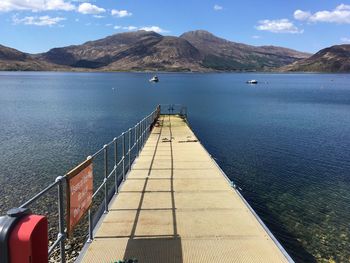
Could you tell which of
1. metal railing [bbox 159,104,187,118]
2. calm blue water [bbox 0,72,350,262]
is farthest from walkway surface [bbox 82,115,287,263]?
metal railing [bbox 159,104,187,118]

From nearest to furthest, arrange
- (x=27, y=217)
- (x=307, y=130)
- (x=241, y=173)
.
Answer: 1. (x=27, y=217)
2. (x=241, y=173)
3. (x=307, y=130)

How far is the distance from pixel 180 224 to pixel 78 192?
3.57 metres

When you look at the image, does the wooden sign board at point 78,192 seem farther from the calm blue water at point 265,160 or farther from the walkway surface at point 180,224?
the calm blue water at point 265,160

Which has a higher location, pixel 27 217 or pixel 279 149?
pixel 27 217

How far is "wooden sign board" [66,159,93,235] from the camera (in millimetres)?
6996

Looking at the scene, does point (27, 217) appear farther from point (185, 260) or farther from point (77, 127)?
point (77, 127)

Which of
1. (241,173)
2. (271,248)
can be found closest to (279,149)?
(241,173)

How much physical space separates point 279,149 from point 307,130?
1229 centimetres

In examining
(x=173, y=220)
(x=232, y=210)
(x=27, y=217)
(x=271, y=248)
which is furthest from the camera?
(x=232, y=210)

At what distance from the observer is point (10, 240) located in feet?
14.8

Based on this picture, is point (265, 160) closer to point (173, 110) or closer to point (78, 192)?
point (78, 192)

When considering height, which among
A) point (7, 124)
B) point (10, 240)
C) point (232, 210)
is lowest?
point (7, 124)

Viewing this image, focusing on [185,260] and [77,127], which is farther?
[77,127]

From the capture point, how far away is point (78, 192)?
751cm
